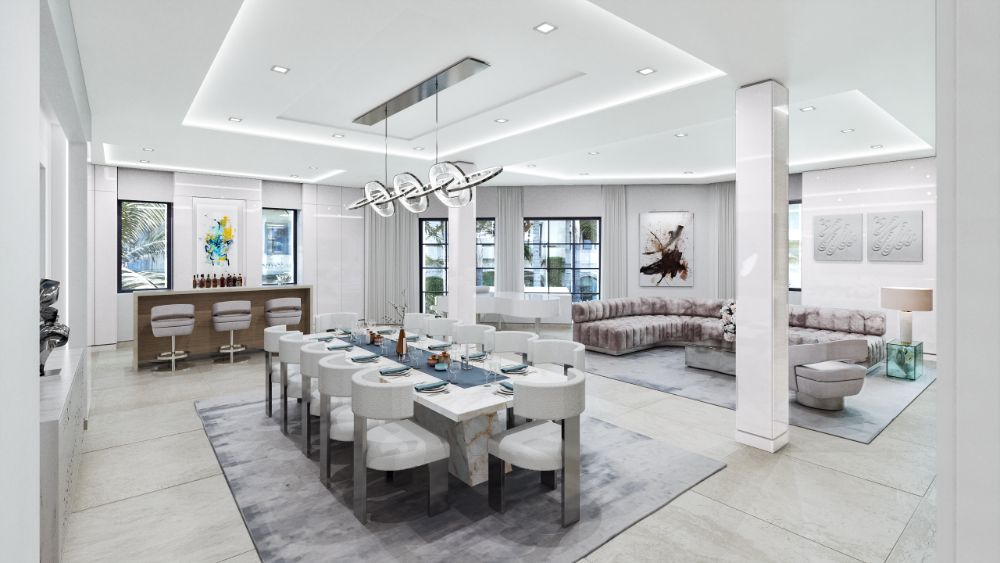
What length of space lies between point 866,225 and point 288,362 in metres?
8.19

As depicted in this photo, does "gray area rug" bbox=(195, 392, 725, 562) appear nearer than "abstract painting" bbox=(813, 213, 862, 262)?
Yes

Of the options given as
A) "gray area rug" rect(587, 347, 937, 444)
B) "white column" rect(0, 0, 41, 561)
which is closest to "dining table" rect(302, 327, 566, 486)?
"white column" rect(0, 0, 41, 561)

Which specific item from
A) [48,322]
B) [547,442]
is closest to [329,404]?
[547,442]

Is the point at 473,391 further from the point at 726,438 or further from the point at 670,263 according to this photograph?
the point at 670,263

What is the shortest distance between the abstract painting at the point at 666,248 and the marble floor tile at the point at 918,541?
7.11m

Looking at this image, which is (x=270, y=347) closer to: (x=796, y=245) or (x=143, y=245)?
(x=143, y=245)

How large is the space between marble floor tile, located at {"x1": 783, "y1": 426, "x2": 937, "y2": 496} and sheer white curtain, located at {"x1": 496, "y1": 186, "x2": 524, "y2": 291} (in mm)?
6822

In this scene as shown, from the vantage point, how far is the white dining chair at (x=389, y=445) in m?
2.73

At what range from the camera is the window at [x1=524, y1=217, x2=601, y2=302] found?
1054 centimetres

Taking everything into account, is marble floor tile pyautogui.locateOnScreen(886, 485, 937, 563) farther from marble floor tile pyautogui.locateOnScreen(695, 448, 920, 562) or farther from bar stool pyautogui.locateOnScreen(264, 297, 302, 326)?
bar stool pyautogui.locateOnScreen(264, 297, 302, 326)

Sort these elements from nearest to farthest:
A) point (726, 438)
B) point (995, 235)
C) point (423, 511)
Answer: point (995, 235) → point (423, 511) → point (726, 438)

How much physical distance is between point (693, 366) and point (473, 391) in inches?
175

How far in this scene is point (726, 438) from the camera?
4.13 meters

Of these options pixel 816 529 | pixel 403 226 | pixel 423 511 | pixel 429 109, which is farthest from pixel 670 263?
pixel 423 511
